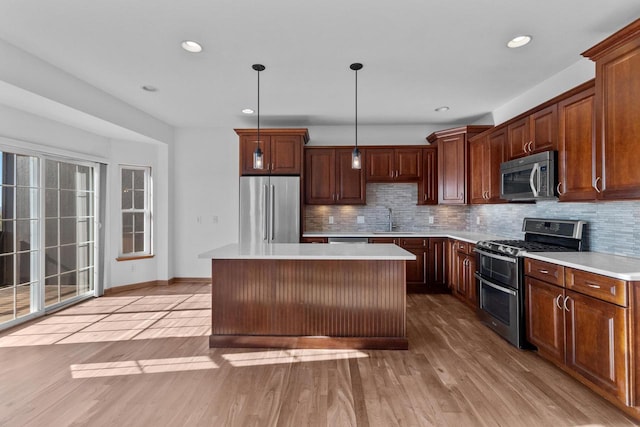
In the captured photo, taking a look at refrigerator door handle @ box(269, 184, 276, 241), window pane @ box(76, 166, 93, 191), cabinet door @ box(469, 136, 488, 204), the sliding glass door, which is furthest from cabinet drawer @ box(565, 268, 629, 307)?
window pane @ box(76, 166, 93, 191)

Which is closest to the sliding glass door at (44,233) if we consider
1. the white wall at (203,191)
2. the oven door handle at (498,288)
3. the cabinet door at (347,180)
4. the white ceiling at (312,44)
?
the white wall at (203,191)

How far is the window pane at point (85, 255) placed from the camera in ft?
14.4

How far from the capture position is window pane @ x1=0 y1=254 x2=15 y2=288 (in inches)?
134

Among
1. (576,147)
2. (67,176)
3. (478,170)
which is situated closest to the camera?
(576,147)

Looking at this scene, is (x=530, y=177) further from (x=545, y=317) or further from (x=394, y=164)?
(x=394, y=164)

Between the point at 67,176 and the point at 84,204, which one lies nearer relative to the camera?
the point at 67,176

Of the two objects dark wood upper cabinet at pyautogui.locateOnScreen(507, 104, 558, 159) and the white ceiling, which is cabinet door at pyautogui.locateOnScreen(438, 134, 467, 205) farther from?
dark wood upper cabinet at pyautogui.locateOnScreen(507, 104, 558, 159)

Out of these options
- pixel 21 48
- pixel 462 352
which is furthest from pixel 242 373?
pixel 21 48

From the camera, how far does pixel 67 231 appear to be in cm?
417

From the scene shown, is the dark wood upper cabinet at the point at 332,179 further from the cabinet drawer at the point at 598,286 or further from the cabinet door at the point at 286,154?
the cabinet drawer at the point at 598,286

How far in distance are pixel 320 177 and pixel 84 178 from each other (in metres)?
3.41

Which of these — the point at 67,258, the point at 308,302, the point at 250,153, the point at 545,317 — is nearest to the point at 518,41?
the point at 545,317

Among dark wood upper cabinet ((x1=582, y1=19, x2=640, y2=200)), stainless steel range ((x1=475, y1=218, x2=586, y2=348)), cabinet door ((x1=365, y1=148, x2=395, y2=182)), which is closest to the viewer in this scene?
dark wood upper cabinet ((x1=582, y1=19, x2=640, y2=200))

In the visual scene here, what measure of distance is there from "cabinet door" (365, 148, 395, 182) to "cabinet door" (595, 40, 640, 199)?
2821 mm
